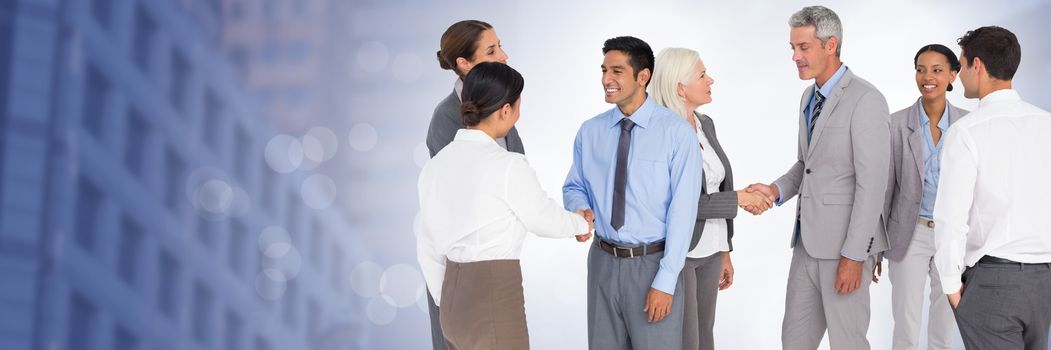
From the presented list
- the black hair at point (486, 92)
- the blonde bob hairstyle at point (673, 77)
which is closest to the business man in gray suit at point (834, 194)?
the blonde bob hairstyle at point (673, 77)

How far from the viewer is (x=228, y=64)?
17.7ft

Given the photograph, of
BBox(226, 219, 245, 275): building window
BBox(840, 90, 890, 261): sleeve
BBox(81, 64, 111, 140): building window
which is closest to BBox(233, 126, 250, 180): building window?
BBox(226, 219, 245, 275): building window

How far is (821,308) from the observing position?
10.5 feet

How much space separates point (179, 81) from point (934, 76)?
369 centimetres

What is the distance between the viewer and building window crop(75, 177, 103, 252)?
4.88 metres

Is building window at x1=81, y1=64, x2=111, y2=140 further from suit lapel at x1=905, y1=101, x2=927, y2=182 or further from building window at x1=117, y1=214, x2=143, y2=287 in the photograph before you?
suit lapel at x1=905, y1=101, x2=927, y2=182

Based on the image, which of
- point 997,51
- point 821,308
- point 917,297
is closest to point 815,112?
point 821,308

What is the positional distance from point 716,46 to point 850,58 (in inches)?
26.9

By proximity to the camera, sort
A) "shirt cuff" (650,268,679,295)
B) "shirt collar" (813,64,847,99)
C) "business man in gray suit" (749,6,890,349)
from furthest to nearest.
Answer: "shirt collar" (813,64,847,99) < "business man in gray suit" (749,6,890,349) < "shirt cuff" (650,268,679,295)

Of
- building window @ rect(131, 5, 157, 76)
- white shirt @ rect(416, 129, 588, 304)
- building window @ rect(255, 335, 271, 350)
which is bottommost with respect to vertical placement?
building window @ rect(255, 335, 271, 350)

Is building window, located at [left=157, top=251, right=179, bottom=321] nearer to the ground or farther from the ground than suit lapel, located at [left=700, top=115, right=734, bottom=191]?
nearer to the ground

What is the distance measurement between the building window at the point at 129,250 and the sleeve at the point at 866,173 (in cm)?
361

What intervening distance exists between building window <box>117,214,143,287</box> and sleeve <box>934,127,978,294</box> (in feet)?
13.1

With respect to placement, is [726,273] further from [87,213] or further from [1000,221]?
[87,213]
